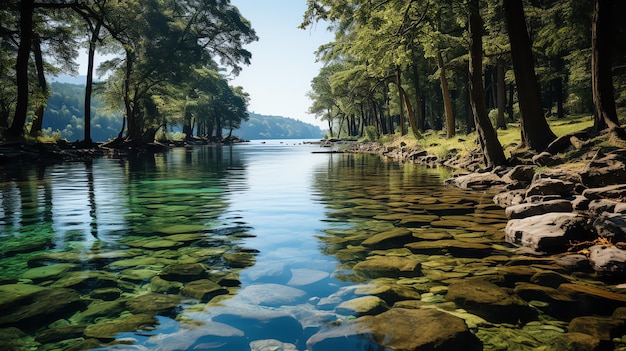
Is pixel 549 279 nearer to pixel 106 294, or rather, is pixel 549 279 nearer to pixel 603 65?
pixel 106 294

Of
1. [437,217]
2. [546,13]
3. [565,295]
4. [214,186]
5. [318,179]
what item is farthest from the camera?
[546,13]

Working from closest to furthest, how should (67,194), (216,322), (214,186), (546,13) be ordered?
1. (216,322)
2. (67,194)
3. (214,186)
4. (546,13)

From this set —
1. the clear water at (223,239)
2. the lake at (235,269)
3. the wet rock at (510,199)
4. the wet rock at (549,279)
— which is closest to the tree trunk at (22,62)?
the clear water at (223,239)

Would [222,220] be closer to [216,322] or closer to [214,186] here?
[216,322]

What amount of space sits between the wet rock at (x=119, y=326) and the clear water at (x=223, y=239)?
67 mm

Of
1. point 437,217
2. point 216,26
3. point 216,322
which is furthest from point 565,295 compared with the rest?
point 216,26

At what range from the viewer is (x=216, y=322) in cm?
358

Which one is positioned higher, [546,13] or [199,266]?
[546,13]

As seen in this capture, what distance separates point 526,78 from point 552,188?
6.39 m

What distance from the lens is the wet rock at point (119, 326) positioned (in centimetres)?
334

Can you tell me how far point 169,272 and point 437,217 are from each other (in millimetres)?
5258

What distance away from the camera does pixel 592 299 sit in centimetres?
390

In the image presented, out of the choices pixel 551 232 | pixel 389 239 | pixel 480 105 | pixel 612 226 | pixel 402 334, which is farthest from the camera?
pixel 480 105

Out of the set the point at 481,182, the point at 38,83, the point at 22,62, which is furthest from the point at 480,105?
the point at 38,83
